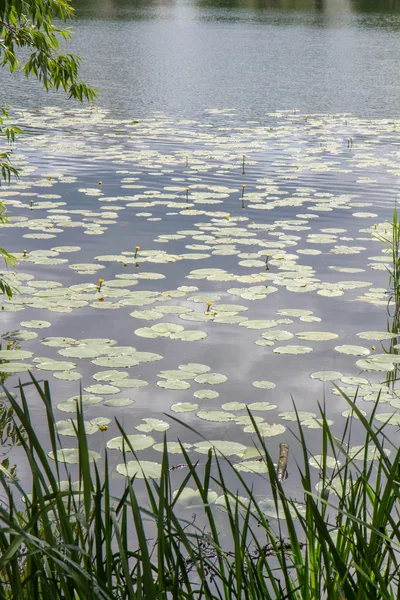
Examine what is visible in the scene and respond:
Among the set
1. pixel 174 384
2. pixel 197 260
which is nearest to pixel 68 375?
pixel 174 384

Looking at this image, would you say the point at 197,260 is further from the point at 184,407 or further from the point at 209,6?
the point at 209,6

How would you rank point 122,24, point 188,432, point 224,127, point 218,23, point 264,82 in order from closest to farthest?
point 188,432 → point 224,127 → point 264,82 → point 122,24 → point 218,23

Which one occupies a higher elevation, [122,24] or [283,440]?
[122,24]

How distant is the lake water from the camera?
316 cm

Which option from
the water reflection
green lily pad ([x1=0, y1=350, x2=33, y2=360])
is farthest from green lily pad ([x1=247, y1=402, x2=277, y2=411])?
the water reflection

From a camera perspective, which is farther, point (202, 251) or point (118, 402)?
point (202, 251)

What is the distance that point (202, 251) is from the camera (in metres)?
4.98

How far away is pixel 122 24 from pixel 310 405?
22692 millimetres

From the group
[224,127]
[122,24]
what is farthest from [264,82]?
[122,24]

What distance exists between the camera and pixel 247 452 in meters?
2.65

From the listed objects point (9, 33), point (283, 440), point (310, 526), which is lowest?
point (283, 440)

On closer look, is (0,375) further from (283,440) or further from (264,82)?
(264,82)

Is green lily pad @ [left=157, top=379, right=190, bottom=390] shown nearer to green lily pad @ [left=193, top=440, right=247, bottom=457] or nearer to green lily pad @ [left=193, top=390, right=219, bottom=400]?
→ green lily pad @ [left=193, top=390, right=219, bottom=400]

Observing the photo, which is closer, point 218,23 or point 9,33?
point 9,33
